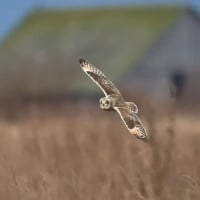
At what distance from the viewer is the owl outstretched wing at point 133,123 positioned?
14.3 feet

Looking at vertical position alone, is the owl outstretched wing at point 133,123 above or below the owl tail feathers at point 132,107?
below

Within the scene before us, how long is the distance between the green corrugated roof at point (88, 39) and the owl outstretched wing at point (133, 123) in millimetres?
34540

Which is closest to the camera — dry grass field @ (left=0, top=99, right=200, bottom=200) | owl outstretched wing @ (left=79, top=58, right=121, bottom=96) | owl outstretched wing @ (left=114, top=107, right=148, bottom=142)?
owl outstretched wing @ (left=114, top=107, right=148, bottom=142)

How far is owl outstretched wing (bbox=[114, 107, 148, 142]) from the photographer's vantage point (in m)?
4.36

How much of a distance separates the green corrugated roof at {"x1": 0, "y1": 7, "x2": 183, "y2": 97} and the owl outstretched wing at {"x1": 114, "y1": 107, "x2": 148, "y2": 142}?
3454 centimetres

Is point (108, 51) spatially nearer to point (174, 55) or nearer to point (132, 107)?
point (174, 55)

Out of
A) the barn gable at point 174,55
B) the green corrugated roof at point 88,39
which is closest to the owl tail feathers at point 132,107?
the green corrugated roof at point 88,39

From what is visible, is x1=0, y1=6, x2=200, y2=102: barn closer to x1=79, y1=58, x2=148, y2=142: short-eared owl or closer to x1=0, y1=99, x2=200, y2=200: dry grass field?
x1=0, y1=99, x2=200, y2=200: dry grass field

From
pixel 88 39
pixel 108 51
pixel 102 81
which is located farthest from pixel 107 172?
pixel 88 39

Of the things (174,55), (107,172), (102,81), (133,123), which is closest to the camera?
(133,123)

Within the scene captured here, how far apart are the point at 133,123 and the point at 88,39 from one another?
3991 centimetres

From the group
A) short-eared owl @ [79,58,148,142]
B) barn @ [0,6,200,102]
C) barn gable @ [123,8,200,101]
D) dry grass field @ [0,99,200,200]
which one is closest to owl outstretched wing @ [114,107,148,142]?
short-eared owl @ [79,58,148,142]

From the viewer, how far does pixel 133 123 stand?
440 cm

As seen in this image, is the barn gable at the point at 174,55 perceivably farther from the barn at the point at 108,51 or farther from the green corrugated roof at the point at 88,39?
the green corrugated roof at the point at 88,39
